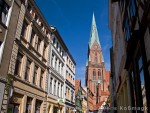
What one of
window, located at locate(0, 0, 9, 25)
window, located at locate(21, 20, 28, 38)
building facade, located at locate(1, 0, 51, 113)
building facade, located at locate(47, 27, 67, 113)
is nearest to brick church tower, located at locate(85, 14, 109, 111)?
building facade, located at locate(47, 27, 67, 113)

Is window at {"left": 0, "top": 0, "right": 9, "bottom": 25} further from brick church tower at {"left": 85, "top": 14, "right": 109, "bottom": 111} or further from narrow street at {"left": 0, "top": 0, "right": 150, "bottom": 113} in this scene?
brick church tower at {"left": 85, "top": 14, "right": 109, "bottom": 111}

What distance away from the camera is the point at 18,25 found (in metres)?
14.9

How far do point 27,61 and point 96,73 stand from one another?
99.0m

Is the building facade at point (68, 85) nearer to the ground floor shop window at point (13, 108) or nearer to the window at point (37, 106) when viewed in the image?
the window at point (37, 106)

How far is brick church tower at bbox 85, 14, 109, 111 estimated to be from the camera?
110 m

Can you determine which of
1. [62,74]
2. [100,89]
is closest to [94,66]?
[100,89]

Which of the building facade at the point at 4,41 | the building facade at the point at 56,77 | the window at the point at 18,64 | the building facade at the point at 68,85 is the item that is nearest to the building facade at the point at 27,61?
the window at the point at 18,64

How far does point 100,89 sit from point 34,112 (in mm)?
A: 96473

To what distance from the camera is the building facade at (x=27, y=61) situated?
13920mm

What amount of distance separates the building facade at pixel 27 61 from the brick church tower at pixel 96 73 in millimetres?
87549

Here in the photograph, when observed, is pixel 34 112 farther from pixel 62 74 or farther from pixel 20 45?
Answer: pixel 62 74

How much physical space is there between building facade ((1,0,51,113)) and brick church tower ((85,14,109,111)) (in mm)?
87549

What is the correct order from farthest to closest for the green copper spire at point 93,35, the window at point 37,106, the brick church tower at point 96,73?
the green copper spire at point 93,35 < the brick church tower at point 96,73 < the window at point 37,106

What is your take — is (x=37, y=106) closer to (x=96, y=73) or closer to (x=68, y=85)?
(x=68, y=85)
